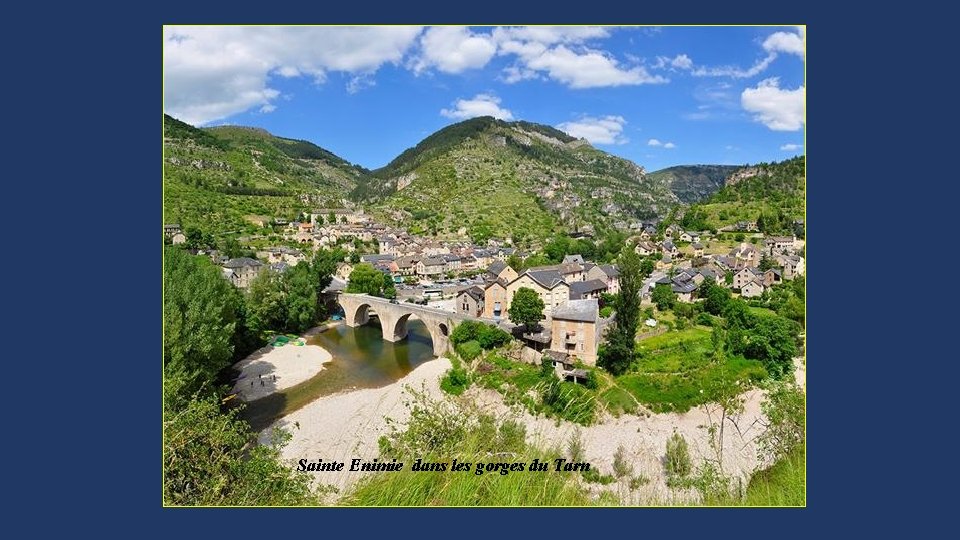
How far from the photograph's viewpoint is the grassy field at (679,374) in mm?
16281

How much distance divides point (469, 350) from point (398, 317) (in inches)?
281

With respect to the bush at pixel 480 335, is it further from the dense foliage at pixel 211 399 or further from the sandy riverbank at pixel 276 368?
the dense foliage at pixel 211 399

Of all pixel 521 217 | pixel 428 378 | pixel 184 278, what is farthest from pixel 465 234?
pixel 184 278

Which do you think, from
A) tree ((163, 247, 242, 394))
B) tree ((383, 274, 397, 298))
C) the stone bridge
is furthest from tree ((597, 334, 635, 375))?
tree ((383, 274, 397, 298))

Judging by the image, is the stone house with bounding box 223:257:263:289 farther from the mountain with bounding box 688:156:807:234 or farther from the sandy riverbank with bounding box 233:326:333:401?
the mountain with bounding box 688:156:807:234

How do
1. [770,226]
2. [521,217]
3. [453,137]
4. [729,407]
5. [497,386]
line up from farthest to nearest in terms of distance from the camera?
[453,137]
[521,217]
[770,226]
[497,386]
[729,407]

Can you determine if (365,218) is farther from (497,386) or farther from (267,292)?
(497,386)

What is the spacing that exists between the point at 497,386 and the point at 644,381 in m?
4.92

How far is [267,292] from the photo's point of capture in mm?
26359

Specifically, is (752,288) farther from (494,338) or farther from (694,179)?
(694,179)

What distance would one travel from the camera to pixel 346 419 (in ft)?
46.0

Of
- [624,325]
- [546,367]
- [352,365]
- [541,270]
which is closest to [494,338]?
[546,367]

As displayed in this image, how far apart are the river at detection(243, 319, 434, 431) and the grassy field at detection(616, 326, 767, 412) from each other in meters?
9.53

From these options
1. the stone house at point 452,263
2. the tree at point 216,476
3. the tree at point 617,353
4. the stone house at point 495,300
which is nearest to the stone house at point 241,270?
the stone house at point 495,300
